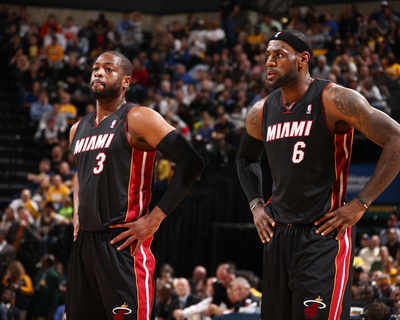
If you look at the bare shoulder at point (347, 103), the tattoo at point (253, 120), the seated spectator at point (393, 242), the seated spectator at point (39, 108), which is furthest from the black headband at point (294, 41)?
the seated spectator at point (39, 108)

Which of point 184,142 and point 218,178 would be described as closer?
point 184,142

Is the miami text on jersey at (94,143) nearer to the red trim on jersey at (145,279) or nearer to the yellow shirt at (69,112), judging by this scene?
the red trim on jersey at (145,279)

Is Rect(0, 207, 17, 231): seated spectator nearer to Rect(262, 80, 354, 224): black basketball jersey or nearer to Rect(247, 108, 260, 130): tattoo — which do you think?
Rect(247, 108, 260, 130): tattoo

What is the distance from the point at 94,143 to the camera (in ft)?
16.2

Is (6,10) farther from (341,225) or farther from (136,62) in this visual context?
(341,225)

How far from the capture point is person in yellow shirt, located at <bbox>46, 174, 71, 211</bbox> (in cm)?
1447

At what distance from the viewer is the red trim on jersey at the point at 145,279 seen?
470cm

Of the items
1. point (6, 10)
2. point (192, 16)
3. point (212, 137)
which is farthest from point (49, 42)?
point (212, 137)

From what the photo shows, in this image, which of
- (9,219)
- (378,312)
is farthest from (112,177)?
(9,219)

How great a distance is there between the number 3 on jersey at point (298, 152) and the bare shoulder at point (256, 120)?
0.47 metres

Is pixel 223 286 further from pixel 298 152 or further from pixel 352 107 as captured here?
pixel 352 107

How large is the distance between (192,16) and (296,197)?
17.0 m

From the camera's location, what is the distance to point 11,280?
11805mm

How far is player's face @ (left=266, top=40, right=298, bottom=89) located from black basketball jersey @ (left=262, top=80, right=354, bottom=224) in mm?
152
